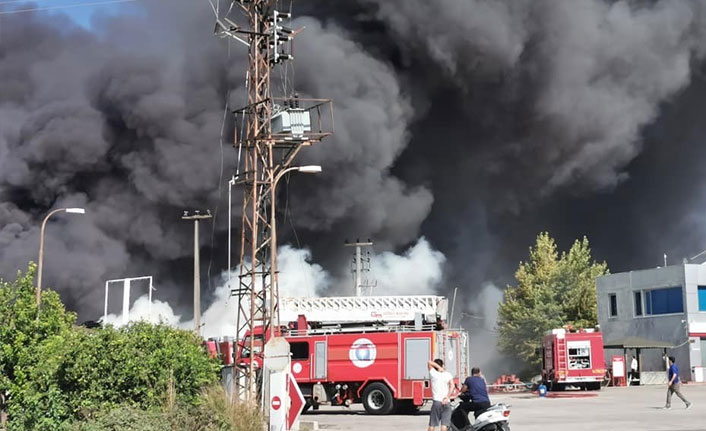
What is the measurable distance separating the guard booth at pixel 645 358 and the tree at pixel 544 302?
7.37 meters

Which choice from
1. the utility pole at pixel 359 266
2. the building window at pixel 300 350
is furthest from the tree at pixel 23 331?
the utility pole at pixel 359 266

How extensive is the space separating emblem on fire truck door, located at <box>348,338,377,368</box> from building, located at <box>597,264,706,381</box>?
83.5 ft

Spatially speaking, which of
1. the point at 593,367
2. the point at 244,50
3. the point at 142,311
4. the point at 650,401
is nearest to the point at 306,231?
the point at 244,50

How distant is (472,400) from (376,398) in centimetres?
1008

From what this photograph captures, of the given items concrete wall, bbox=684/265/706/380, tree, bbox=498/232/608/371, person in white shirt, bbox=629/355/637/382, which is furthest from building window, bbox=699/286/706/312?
tree, bbox=498/232/608/371

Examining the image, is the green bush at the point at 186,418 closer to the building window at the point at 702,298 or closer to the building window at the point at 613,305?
the building window at the point at 702,298

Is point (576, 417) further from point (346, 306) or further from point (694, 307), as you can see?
point (694, 307)

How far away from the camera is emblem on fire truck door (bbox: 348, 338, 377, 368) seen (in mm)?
24344

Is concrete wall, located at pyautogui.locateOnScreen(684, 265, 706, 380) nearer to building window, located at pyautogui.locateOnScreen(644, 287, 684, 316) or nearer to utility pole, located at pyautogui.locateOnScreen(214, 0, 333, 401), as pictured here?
building window, located at pyautogui.locateOnScreen(644, 287, 684, 316)

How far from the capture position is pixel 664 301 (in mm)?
46531

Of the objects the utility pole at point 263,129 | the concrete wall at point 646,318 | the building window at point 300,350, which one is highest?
the utility pole at point 263,129

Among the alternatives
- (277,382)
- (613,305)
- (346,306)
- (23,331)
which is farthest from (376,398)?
(613,305)

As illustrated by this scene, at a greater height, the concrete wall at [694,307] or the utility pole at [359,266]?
the utility pole at [359,266]

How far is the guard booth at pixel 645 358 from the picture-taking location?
4219 centimetres
